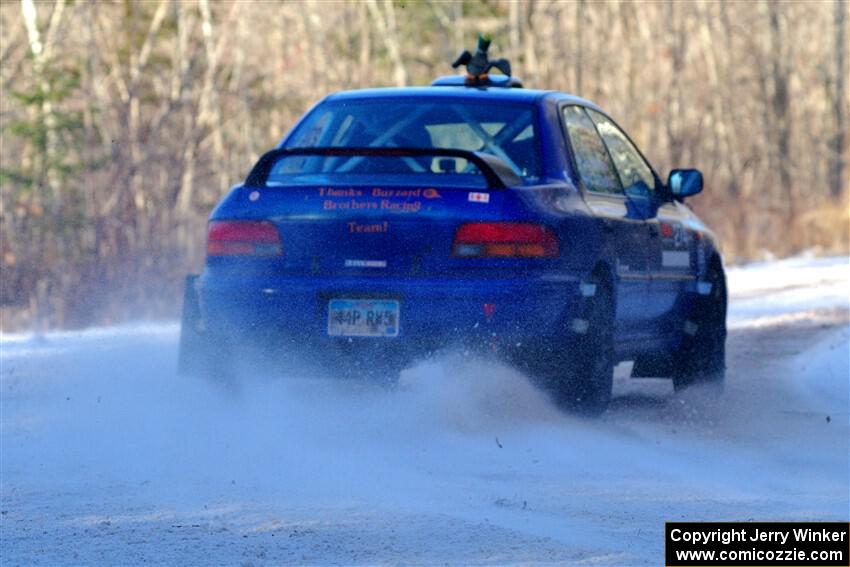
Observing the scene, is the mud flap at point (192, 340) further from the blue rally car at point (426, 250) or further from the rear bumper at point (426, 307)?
the rear bumper at point (426, 307)

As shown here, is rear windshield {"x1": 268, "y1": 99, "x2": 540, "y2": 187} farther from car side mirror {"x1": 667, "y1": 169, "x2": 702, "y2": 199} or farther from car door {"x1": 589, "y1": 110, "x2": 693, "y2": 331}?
car side mirror {"x1": 667, "y1": 169, "x2": 702, "y2": 199}

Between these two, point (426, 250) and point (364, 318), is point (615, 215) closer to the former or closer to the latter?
point (426, 250)

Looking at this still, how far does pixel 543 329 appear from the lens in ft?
28.3

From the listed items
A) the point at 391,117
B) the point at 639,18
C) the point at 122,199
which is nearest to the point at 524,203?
the point at 391,117

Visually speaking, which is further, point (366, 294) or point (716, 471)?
point (366, 294)

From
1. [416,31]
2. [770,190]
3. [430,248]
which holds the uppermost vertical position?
[430,248]

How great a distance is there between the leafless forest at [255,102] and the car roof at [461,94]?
8.09m

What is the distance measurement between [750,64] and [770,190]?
618cm

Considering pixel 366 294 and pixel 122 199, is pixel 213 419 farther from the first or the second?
pixel 122 199

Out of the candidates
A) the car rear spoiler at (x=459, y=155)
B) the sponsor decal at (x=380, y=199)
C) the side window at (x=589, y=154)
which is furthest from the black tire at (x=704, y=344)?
the sponsor decal at (x=380, y=199)

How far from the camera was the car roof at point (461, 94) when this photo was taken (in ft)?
31.7

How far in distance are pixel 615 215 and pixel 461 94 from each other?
3.34ft

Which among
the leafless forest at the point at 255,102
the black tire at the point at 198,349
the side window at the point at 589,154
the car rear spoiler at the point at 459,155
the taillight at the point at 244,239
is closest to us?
the car rear spoiler at the point at 459,155

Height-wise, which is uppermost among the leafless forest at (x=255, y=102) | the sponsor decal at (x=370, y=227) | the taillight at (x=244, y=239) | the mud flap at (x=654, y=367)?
the sponsor decal at (x=370, y=227)
